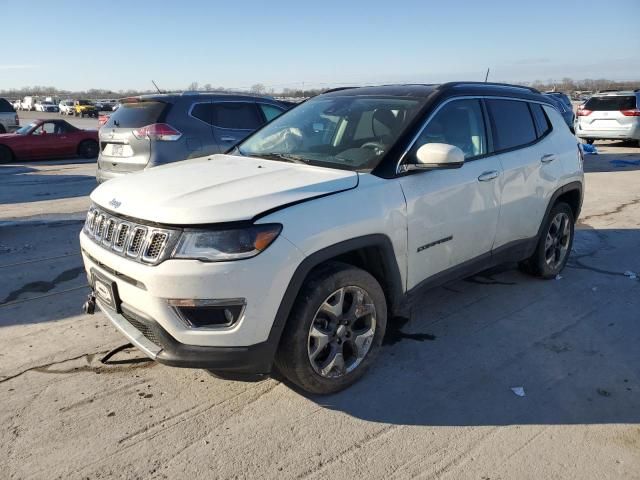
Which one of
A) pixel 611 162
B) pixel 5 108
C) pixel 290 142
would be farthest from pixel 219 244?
pixel 5 108

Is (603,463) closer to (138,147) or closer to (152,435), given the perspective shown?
(152,435)

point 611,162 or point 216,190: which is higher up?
point 216,190

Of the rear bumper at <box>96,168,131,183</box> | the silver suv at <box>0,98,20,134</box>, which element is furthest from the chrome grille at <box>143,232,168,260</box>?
the silver suv at <box>0,98,20,134</box>

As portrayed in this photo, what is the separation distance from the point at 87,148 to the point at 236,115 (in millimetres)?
11198

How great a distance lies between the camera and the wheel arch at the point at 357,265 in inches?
112

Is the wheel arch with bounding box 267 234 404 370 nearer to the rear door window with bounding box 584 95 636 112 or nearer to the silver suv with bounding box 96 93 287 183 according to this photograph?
the silver suv with bounding box 96 93 287 183

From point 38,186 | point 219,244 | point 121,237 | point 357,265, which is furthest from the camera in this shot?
point 38,186

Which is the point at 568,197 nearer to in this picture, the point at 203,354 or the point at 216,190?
the point at 216,190

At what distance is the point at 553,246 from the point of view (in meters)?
5.23

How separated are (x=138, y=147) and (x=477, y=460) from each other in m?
5.79

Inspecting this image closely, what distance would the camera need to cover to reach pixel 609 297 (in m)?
4.78

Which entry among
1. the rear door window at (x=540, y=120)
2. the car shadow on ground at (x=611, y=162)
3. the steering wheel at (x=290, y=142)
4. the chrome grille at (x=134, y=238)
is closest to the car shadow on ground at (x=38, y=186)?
the steering wheel at (x=290, y=142)

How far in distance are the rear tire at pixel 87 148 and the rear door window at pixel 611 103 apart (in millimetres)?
15900

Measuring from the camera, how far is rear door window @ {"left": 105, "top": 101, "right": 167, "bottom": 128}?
7.11 m
